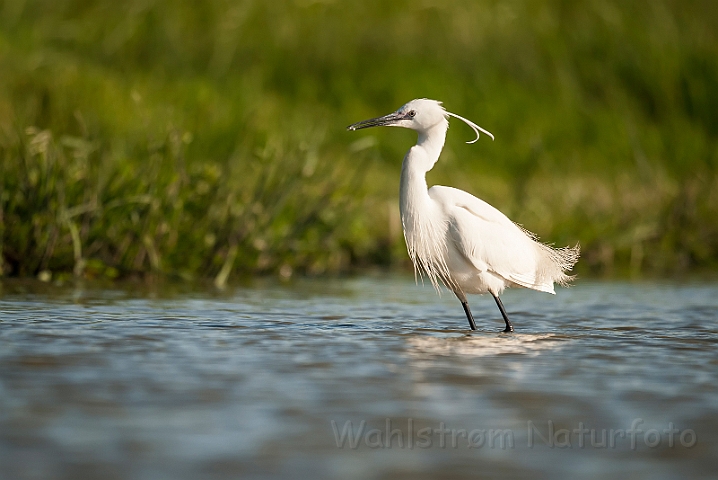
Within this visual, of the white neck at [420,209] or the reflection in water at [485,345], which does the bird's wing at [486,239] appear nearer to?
the white neck at [420,209]

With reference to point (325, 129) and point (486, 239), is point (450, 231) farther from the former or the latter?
point (325, 129)

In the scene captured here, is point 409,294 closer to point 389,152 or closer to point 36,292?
point 36,292

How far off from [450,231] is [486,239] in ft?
0.87

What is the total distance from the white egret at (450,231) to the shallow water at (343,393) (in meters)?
0.36

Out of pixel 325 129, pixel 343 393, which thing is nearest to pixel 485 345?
pixel 343 393

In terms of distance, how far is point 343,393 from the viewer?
484cm

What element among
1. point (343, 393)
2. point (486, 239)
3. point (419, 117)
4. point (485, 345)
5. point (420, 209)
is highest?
point (419, 117)

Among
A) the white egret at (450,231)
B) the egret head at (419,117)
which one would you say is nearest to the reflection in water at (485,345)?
the white egret at (450,231)

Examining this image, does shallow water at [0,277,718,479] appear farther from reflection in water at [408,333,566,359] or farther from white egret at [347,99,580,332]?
white egret at [347,99,580,332]

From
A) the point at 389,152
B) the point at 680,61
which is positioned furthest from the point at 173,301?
the point at 680,61

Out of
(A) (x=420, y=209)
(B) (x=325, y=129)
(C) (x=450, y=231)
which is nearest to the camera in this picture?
(A) (x=420, y=209)

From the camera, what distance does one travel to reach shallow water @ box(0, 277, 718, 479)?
12.2 ft

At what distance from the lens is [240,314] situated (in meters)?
7.74

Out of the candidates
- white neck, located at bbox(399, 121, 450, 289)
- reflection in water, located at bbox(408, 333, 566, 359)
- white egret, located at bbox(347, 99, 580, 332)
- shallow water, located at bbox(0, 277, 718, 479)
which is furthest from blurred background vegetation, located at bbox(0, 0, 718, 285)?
reflection in water, located at bbox(408, 333, 566, 359)
